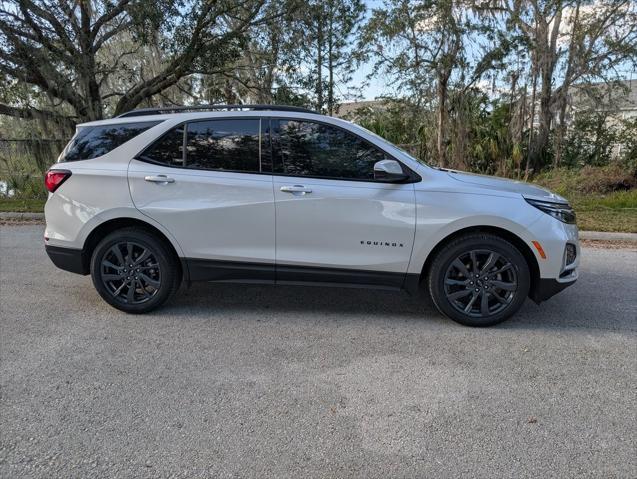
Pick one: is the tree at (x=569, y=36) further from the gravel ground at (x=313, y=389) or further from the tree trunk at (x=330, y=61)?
the gravel ground at (x=313, y=389)

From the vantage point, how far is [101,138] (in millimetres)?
4465

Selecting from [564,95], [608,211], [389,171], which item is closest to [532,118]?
[564,95]

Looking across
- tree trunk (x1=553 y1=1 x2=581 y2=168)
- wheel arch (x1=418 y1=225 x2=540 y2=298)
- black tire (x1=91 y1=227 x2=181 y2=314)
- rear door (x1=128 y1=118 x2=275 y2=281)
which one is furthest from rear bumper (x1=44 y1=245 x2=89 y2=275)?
tree trunk (x1=553 y1=1 x2=581 y2=168)

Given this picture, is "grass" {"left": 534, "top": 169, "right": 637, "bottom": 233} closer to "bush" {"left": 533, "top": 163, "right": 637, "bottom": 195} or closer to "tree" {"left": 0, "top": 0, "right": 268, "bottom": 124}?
"bush" {"left": 533, "top": 163, "right": 637, "bottom": 195}

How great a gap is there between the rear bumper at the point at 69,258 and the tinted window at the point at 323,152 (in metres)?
2.01

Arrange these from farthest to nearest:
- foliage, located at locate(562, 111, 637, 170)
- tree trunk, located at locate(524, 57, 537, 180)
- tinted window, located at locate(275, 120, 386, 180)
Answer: foliage, located at locate(562, 111, 637, 170) → tree trunk, located at locate(524, 57, 537, 180) → tinted window, located at locate(275, 120, 386, 180)

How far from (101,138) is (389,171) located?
2.67m

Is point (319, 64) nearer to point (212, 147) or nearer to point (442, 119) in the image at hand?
point (442, 119)

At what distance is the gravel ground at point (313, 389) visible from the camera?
8.10 feet

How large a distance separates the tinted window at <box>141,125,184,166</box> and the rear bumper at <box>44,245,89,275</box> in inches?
43.2

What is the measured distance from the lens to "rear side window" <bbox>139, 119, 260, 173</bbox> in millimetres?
4266

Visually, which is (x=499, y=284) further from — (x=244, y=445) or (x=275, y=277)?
(x=244, y=445)

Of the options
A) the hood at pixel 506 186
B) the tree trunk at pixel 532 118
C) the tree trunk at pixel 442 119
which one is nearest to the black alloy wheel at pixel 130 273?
the hood at pixel 506 186

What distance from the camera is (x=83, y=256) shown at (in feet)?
14.6
